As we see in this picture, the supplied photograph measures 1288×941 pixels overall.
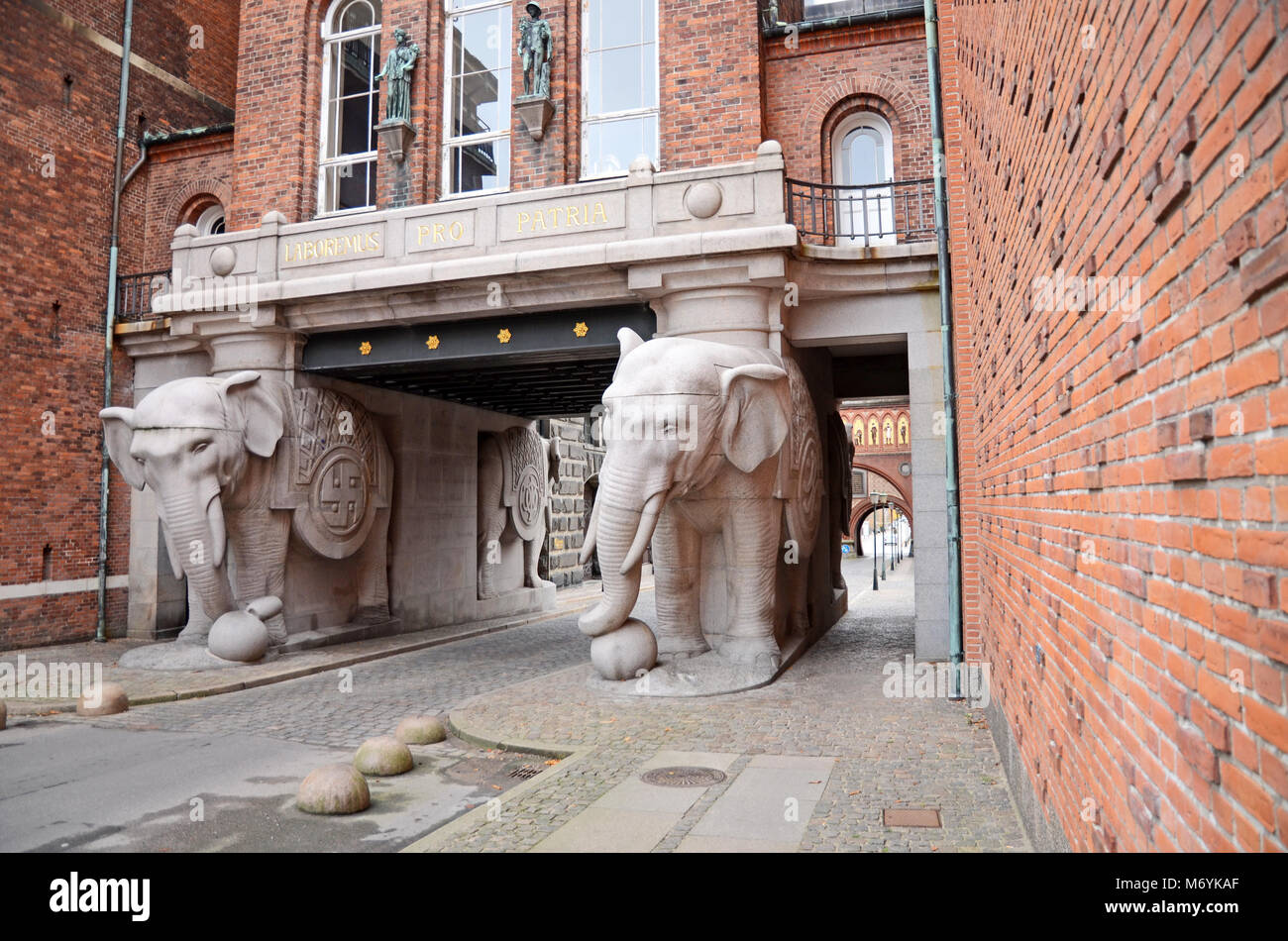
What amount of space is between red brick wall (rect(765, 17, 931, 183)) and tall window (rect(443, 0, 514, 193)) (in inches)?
184

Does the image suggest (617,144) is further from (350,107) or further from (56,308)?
(56,308)

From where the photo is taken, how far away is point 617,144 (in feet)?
50.1

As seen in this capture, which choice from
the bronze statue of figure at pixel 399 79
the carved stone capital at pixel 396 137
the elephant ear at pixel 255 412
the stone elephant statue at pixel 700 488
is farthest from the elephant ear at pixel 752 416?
the bronze statue of figure at pixel 399 79

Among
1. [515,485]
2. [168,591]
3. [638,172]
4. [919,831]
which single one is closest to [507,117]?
[638,172]

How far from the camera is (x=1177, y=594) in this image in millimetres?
2324

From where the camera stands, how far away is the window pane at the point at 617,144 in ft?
49.6

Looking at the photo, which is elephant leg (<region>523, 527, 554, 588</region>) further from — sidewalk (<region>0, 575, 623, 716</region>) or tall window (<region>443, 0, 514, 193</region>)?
tall window (<region>443, 0, 514, 193</region>)

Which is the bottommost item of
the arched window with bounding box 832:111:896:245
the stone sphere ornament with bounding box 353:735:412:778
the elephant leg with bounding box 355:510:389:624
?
the stone sphere ornament with bounding box 353:735:412:778

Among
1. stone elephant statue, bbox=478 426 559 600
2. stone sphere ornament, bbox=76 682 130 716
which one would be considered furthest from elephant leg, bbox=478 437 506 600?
stone sphere ornament, bbox=76 682 130 716

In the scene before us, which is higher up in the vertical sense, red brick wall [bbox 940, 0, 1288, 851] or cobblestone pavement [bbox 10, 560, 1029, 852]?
red brick wall [bbox 940, 0, 1288, 851]

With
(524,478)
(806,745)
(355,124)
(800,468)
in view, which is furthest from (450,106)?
(806,745)

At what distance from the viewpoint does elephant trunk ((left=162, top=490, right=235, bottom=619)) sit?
11.8 m

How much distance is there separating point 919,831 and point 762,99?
12.4m

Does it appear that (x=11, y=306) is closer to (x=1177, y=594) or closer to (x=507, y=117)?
(x=507, y=117)
